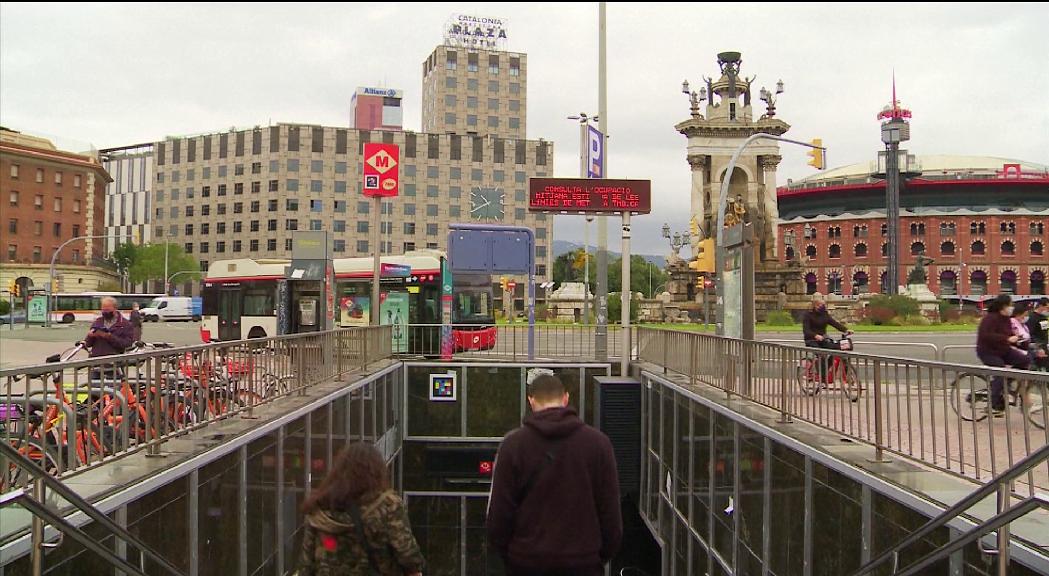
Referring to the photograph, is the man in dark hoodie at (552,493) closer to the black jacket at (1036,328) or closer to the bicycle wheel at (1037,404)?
the bicycle wheel at (1037,404)

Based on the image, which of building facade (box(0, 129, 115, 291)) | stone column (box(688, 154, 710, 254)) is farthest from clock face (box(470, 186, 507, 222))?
building facade (box(0, 129, 115, 291))

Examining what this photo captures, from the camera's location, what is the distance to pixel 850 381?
7.18 meters

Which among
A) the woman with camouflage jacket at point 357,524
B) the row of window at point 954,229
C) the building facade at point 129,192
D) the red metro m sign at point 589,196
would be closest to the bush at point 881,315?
the red metro m sign at point 589,196

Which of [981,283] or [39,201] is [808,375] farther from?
[981,283]

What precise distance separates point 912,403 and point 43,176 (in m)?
92.3

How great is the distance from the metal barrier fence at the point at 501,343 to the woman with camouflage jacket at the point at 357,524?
46.0ft

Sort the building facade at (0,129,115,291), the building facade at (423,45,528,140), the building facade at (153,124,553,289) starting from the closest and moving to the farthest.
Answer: the building facade at (0,129,115,291) → the building facade at (153,124,553,289) → the building facade at (423,45,528,140)

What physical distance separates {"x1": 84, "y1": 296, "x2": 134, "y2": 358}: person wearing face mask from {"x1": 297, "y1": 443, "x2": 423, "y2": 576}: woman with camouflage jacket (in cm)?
754

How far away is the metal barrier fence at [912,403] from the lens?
4938 mm

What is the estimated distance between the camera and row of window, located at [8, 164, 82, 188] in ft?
259

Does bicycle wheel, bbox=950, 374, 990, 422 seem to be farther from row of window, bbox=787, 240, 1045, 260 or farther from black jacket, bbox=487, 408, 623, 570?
row of window, bbox=787, 240, 1045, 260

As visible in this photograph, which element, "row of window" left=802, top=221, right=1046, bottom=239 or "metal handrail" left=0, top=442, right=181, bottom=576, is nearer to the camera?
"metal handrail" left=0, top=442, right=181, bottom=576

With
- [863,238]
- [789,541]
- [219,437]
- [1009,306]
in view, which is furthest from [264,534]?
[863,238]

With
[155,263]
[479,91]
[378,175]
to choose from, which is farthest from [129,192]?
[378,175]
